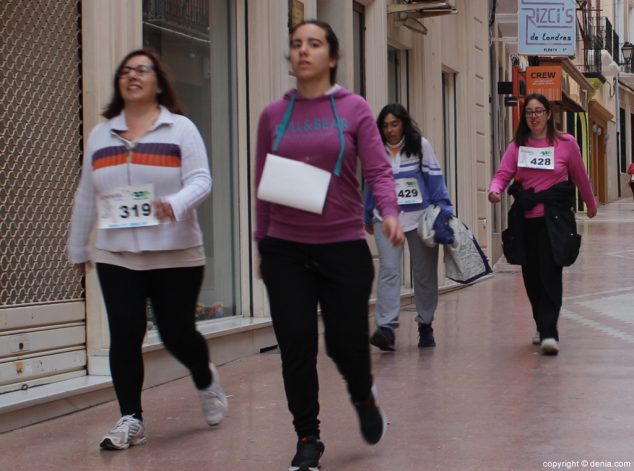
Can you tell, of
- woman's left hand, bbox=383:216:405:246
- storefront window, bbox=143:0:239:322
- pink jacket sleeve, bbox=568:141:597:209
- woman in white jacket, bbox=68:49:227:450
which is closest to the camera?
woman's left hand, bbox=383:216:405:246

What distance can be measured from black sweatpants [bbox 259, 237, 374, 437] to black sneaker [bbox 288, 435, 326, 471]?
0.04m

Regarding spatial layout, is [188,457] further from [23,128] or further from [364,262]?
[23,128]

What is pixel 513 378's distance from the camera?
760 cm

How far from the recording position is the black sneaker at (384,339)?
891 centimetres

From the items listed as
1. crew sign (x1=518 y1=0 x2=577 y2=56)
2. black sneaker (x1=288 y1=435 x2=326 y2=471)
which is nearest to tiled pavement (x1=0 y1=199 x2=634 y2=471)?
black sneaker (x1=288 y1=435 x2=326 y2=471)

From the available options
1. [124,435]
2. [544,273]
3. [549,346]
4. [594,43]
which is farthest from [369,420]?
[594,43]

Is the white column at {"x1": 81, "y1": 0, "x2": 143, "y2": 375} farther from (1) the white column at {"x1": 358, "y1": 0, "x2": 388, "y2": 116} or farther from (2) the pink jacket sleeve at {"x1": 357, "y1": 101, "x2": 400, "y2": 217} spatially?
(1) the white column at {"x1": 358, "y1": 0, "x2": 388, "y2": 116}

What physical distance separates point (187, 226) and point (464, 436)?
1.63 m

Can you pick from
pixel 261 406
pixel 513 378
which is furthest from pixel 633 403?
pixel 261 406

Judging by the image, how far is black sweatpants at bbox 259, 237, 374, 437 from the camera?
5.02 m

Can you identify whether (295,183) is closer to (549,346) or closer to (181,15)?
(549,346)

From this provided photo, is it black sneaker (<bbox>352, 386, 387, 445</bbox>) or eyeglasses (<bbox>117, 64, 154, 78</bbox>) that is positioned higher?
eyeglasses (<bbox>117, 64, 154, 78</bbox>)

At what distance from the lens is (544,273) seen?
28.2 ft

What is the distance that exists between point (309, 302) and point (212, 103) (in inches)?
176
